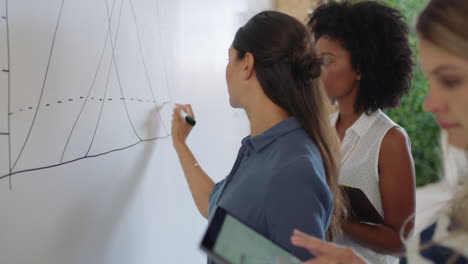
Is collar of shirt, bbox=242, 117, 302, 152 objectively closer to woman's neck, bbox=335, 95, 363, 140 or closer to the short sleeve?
the short sleeve

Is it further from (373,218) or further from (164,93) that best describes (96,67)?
(373,218)

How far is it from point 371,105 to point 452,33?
2.24 ft

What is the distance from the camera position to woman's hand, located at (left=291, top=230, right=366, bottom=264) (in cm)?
68

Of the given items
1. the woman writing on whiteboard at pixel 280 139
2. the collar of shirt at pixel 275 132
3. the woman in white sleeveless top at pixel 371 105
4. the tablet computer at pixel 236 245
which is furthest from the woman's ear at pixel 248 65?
the tablet computer at pixel 236 245

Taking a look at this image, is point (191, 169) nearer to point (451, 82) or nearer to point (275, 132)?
point (275, 132)

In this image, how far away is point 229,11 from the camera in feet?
5.42

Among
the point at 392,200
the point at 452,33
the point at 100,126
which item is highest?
the point at 452,33

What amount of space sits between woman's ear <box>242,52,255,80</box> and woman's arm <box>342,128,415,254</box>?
0.39 m

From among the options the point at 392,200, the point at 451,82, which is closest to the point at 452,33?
the point at 451,82

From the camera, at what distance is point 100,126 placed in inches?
37.3

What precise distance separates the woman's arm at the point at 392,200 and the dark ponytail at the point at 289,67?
0.65 feet

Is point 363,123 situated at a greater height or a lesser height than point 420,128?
greater

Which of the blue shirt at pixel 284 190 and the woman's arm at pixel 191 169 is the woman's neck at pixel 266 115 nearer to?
the blue shirt at pixel 284 190

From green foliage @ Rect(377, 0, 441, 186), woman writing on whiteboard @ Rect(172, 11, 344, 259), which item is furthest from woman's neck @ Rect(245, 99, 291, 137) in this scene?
green foliage @ Rect(377, 0, 441, 186)
